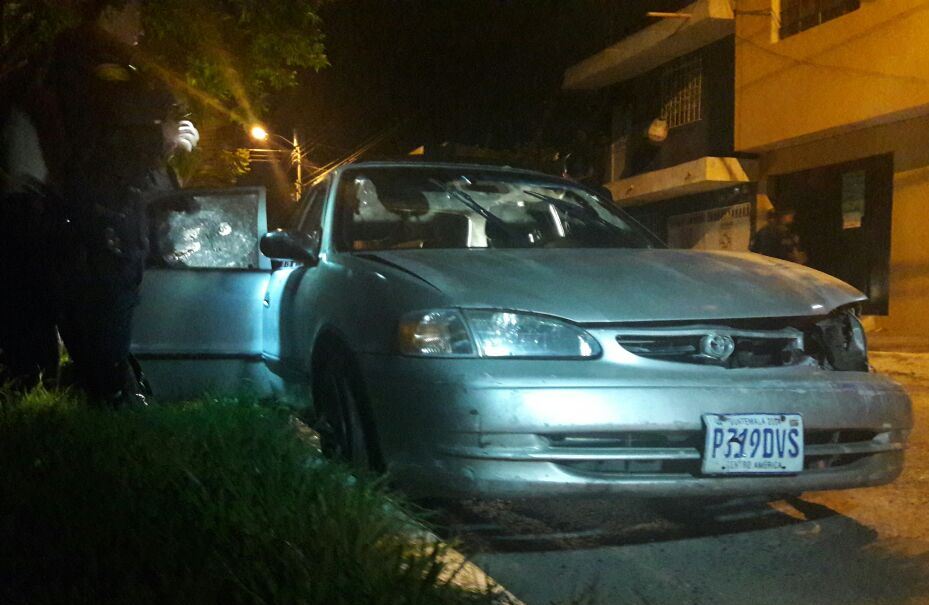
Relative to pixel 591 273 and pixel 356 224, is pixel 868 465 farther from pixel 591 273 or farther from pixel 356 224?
pixel 356 224

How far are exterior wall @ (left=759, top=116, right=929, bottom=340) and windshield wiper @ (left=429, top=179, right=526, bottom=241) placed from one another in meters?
8.81

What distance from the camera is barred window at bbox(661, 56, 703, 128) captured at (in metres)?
18.2

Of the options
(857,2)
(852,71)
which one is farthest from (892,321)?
(857,2)

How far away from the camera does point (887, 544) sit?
3865 mm

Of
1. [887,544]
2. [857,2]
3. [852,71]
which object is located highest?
[857,2]

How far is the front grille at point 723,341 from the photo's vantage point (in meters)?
3.53

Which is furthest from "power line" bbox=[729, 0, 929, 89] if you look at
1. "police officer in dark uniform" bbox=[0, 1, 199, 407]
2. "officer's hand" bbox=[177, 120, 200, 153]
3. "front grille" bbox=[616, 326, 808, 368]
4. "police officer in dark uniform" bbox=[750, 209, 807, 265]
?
"police officer in dark uniform" bbox=[0, 1, 199, 407]

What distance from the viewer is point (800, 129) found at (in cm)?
1456

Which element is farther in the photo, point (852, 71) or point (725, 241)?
point (725, 241)

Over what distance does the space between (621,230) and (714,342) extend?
1.73 metres

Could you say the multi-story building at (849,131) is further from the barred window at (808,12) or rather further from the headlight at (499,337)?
the headlight at (499,337)

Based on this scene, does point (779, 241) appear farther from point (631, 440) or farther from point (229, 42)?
point (631, 440)

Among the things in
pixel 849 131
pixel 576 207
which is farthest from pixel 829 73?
pixel 576 207

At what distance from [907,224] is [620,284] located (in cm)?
1057
